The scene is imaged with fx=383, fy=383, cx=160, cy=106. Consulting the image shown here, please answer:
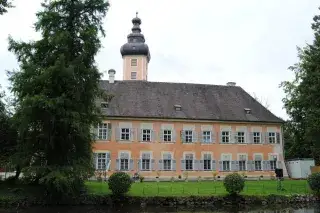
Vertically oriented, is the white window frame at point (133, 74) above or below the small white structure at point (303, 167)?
above

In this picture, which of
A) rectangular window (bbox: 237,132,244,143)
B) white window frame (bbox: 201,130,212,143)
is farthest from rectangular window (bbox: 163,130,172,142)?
rectangular window (bbox: 237,132,244,143)

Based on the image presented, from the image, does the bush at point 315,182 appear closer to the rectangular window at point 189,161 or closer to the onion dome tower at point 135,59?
the rectangular window at point 189,161

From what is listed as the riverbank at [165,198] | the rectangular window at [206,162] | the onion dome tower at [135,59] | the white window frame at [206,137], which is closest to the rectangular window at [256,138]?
the white window frame at [206,137]

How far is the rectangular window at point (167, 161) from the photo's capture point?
1339 inches

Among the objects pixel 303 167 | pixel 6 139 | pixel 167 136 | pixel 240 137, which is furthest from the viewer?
pixel 240 137

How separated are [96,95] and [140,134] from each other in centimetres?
1107

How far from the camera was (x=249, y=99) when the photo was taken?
3919 centimetres

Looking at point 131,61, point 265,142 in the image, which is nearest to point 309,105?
point 265,142

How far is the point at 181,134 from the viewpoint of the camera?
34469 millimetres

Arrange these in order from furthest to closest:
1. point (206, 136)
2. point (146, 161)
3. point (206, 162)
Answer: point (206, 136), point (206, 162), point (146, 161)

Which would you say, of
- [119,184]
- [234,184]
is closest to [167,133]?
[234,184]

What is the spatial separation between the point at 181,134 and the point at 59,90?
15.0 meters

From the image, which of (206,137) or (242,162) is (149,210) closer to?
(206,137)

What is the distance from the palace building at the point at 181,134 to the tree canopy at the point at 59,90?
9747mm
